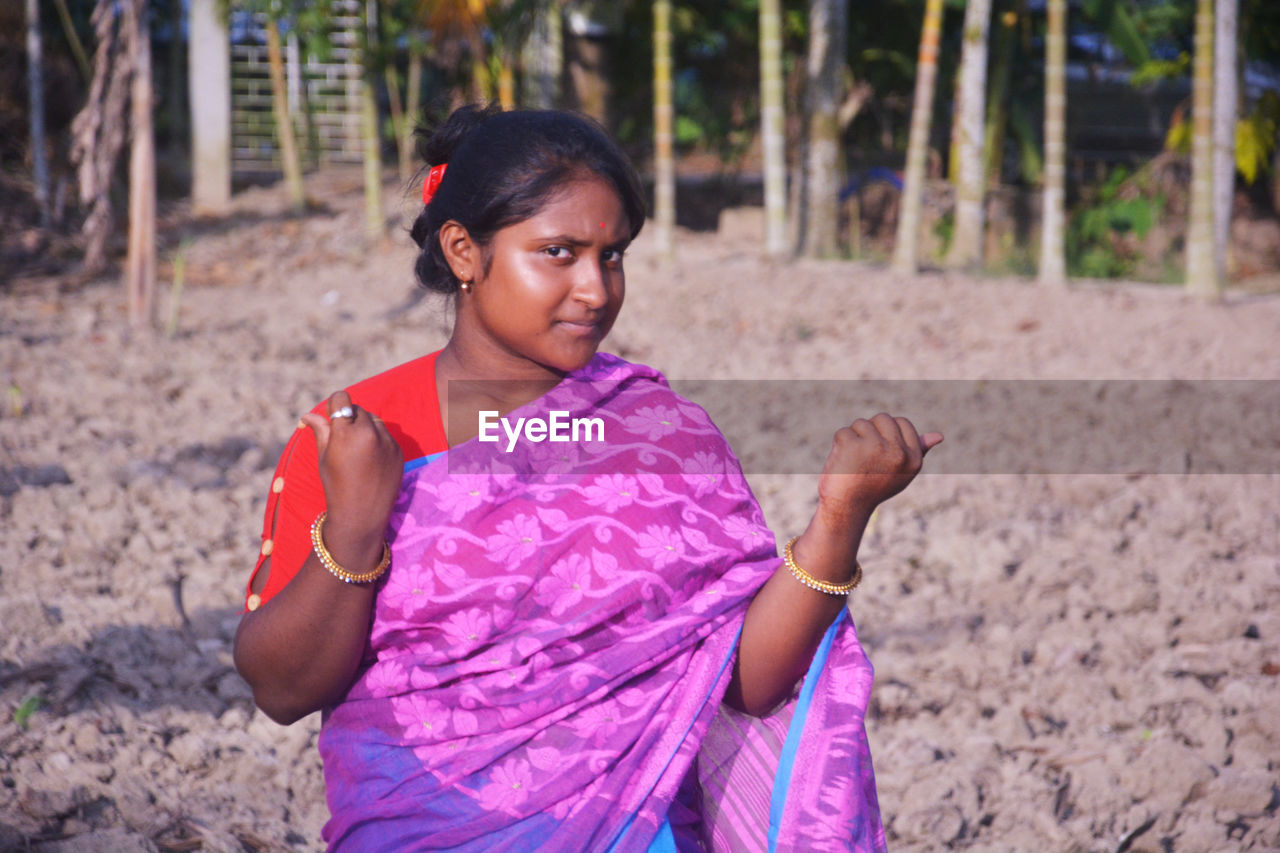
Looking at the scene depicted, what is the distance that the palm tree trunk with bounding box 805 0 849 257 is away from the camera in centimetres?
980

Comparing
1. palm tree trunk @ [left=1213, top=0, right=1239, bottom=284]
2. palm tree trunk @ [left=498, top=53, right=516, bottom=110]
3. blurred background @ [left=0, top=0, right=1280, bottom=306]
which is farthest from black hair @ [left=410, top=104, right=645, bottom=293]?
palm tree trunk @ [left=498, top=53, right=516, bottom=110]

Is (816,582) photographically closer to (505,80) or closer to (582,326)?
(582,326)

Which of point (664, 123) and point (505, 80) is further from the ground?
point (505, 80)

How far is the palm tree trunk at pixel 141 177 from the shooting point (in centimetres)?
717

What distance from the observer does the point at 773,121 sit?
29.8ft

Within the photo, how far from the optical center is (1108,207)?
13.2m

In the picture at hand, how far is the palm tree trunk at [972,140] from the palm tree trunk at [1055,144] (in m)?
0.57

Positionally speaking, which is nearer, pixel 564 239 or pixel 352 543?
pixel 352 543

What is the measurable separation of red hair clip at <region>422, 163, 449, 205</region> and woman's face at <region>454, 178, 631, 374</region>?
19cm

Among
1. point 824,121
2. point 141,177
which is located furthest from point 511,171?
point 824,121

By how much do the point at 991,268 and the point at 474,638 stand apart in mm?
8892

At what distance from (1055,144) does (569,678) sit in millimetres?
7904

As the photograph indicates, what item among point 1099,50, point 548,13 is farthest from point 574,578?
point 1099,50

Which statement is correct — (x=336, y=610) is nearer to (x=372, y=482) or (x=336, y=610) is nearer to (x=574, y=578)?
(x=372, y=482)
